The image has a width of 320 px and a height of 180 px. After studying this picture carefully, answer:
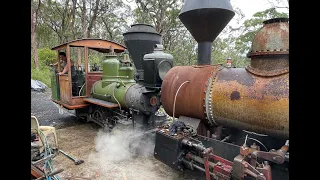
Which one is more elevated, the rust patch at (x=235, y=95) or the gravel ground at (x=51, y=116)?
the rust patch at (x=235, y=95)

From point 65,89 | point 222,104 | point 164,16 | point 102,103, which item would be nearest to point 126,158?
point 102,103

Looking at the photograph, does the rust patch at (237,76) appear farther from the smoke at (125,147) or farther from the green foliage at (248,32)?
the green foliage at (248,32)

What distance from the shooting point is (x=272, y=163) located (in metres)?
2.46

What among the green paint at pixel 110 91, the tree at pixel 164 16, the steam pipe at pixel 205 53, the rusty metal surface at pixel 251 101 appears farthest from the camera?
the tree at pixel 164 16

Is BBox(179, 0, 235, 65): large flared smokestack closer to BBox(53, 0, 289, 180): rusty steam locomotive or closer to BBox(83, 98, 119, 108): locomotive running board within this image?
BBox(53, 0, 289, 180): rusty steam locomotive

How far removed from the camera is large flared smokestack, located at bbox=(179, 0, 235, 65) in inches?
127

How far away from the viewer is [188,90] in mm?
3350

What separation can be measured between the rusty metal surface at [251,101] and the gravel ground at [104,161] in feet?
4.63

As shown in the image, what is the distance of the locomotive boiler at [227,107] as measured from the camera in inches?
95.0

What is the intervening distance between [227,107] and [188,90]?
0.71 meters

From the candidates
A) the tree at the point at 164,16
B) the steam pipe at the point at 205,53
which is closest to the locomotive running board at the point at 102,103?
the steam pipe at the point at 205,53
